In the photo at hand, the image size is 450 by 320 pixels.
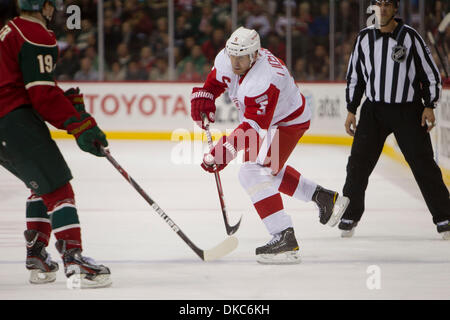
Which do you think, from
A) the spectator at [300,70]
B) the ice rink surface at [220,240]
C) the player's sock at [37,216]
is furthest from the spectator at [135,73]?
the player's sock at [37,216]

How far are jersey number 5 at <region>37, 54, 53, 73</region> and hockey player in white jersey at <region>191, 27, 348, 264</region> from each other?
0.80 metres

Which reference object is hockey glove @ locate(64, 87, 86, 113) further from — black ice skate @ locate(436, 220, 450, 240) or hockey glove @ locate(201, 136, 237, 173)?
black ice skate @ locate(436, 220, 450, 240)

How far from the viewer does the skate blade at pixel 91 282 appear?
3.40 meters

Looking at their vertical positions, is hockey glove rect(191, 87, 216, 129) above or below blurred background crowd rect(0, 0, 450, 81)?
above

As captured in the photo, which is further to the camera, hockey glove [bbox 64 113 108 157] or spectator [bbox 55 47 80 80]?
spectator [bbox 55 47 80 80]

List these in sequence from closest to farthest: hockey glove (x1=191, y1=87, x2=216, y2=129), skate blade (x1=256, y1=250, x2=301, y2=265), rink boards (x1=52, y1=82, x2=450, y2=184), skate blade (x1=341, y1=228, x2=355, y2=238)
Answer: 1. skate blade (x1=256, y1=250, x2=301, y2=265)
2. hockey glove (x1=191, y1=87, x2=216, y2=129)
3. skate blade (x1=341, y1=228, x2=355, y2=238)
4. rink boards (x1=52, y1=82, x2=450, y2=184)

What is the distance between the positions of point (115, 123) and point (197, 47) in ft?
4.25

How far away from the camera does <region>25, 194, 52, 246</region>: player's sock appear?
11.6 ft

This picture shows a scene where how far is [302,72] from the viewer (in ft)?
33.1

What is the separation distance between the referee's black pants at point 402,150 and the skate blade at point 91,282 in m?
1.60

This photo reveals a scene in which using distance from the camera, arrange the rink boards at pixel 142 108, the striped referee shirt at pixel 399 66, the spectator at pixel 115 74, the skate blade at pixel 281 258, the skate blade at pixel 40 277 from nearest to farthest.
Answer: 1. the skate blade at pixel 40 277
2. the skate blade at pixel 281 258
3. the striped referee shirt at pixel 399 66
4. the rink boards at pixel 142 108
5. the spectator at pixel 115 74

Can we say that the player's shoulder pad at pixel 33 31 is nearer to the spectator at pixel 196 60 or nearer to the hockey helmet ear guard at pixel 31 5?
the hockey helmet ear guard at pixel 31 5

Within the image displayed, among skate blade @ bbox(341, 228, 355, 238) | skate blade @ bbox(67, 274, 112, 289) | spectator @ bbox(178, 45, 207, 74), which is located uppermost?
skate blade @ bbox(67, 274, 112, 289)

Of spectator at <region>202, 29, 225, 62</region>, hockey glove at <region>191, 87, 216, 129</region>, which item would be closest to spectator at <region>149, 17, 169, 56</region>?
spectator at <region>202, 29, 225, 62</region>
